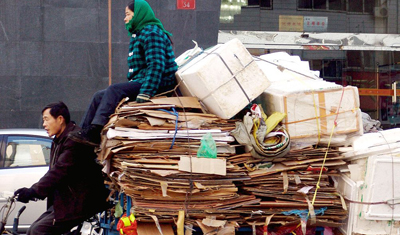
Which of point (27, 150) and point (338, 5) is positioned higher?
point (338, 5)

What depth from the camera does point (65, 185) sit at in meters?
4.45

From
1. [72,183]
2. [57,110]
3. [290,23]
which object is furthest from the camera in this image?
[290,23]

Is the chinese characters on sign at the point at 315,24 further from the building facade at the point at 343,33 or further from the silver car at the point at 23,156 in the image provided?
the silver car at the point at 23,156

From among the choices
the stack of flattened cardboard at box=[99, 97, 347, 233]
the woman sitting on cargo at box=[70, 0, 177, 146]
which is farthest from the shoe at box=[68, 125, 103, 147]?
the stack of flattened cardboard at box=[99, 97, 347, 233]

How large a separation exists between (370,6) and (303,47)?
2.29 m

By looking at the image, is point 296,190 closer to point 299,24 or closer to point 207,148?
point 207,148

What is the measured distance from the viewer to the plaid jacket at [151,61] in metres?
4.37

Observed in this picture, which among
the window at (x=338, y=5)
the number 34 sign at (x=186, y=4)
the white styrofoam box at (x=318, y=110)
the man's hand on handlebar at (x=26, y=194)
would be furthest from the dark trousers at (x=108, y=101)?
the window at (x=338, y=5)

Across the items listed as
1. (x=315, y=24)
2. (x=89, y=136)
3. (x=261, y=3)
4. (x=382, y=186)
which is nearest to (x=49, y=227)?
(x=89, y=136)

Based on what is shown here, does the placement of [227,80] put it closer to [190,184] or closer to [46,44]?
[190,184]

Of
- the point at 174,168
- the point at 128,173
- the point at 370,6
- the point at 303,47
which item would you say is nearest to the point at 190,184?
Result: the point at 174,168

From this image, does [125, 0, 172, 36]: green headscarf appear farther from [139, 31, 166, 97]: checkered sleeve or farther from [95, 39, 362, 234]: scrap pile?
[95, 39, 362, 234]: scrap pile

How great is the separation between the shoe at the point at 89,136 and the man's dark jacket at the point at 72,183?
21 centimetres

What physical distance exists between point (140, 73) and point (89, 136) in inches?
30.1
